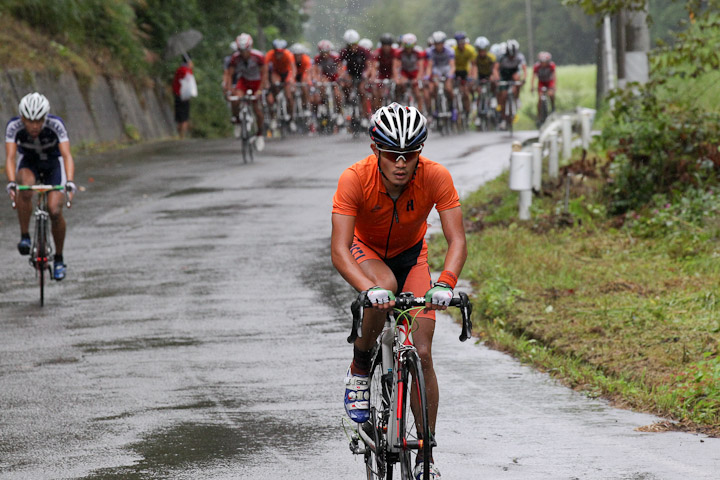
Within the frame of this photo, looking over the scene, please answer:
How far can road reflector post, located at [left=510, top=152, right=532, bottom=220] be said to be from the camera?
1455cm

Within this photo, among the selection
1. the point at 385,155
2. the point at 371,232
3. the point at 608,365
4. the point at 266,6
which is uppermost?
the point at 266,6

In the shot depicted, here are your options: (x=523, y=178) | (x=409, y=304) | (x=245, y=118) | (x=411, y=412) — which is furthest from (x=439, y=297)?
(x=245, y=118)

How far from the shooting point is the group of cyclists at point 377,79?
29.1 metres

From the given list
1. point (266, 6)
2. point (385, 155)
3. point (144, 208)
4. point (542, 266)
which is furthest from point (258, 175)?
point (266, 6)

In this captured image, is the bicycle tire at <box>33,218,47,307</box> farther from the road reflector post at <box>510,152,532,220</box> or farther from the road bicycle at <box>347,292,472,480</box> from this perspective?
the road bicycle at <box>347,292,472,480</box>

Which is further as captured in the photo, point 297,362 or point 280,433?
point 297,362

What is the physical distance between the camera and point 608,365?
8.51m

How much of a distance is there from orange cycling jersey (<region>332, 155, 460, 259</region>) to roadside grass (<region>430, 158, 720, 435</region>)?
7.62 feet

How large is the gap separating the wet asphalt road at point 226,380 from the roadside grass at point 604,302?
A: 1.01 feet

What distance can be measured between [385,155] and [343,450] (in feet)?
6.50

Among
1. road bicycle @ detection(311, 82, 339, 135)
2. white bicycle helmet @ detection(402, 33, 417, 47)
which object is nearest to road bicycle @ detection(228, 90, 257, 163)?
white bicycle helmet @ detection(402, 33, 417, 47)

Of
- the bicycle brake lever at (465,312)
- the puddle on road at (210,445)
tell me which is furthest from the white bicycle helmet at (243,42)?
the bicycle brake lever at (465,312)

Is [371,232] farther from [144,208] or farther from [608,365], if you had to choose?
[144,208]

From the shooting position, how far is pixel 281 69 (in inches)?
1140
